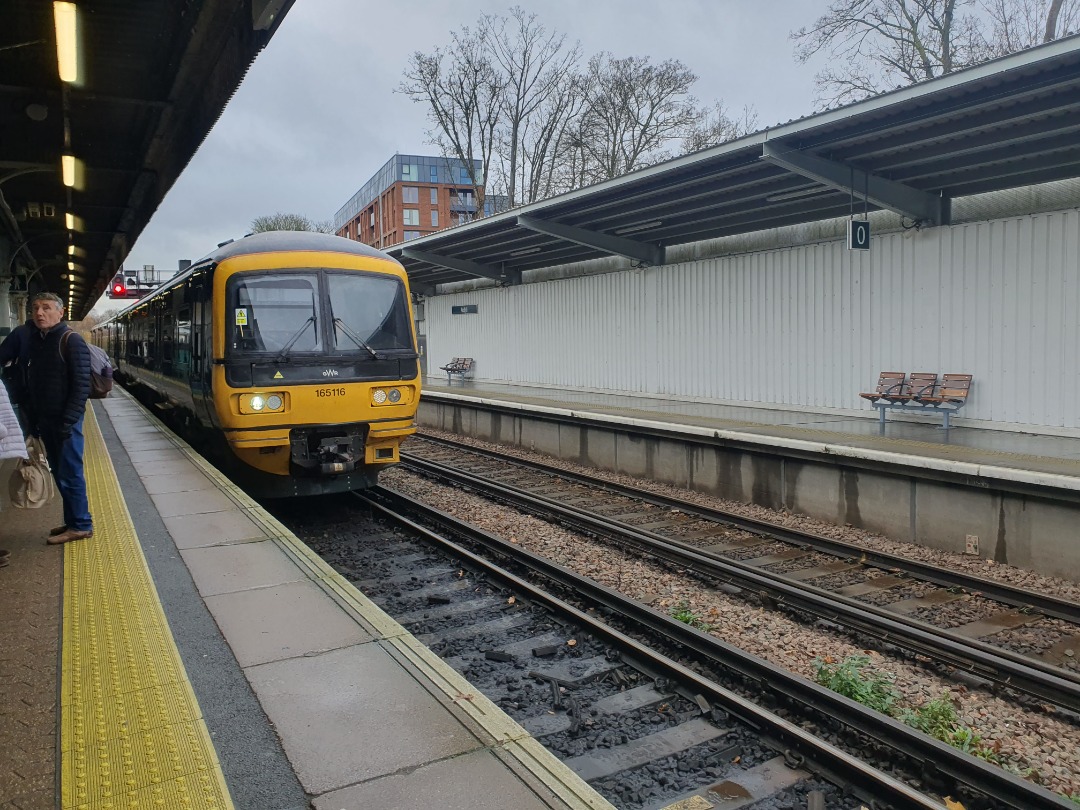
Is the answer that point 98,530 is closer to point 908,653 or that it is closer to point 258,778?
point 258,778

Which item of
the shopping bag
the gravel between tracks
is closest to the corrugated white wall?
the gravel between tracks

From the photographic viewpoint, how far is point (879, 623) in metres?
5.64

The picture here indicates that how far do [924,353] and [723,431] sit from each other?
3.28 m

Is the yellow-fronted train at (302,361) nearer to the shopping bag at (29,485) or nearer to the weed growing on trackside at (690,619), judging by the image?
the shopping bag at (29,485)

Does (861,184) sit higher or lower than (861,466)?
higher

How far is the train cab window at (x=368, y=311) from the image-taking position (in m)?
8.23

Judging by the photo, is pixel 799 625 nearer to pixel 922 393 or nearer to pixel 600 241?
pixel 922 393

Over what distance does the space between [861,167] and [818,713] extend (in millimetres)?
8547

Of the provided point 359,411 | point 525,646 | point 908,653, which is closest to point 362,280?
point 359,411

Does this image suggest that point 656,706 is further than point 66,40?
No

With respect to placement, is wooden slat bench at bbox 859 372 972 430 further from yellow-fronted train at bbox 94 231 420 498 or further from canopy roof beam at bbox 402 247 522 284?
canopy roof beam at bbox 402 247 522 284

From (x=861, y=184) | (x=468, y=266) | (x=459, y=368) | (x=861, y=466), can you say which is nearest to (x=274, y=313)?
(x=861, y=466)

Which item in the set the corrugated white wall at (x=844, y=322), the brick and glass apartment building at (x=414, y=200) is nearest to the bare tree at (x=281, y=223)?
the brick and glass apartment building at (x=414, y=200)

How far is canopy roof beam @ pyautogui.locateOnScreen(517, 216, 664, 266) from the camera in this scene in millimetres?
15199
